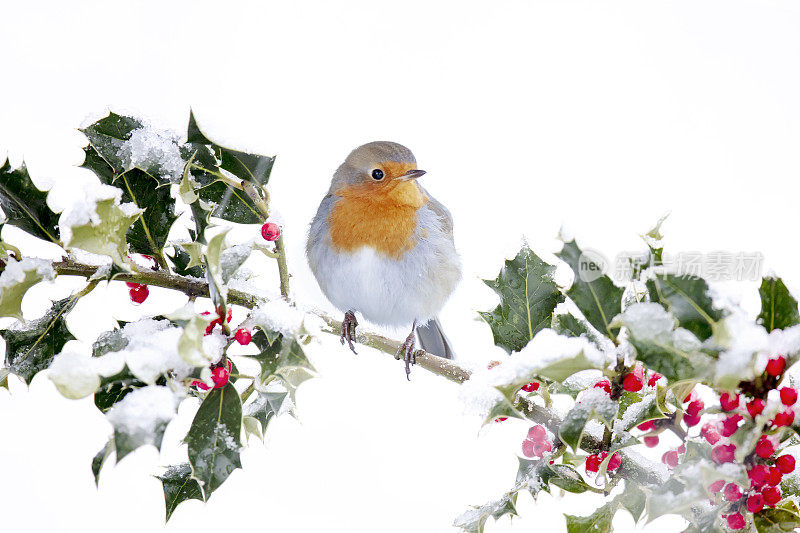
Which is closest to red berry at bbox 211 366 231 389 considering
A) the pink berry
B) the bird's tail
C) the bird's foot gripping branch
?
the bird's foot gripping branch

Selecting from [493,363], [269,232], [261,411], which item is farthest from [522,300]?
[261,411]

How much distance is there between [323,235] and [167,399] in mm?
1138

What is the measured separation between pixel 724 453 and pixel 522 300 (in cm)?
38

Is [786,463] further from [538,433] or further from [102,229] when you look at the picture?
[102,229]

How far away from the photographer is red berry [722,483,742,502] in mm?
936

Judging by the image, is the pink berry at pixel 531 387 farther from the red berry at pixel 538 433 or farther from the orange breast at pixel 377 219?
the orange breast at pixel 377 219

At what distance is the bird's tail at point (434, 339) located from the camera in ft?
7.32

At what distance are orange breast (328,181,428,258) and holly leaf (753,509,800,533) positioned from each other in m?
1.18

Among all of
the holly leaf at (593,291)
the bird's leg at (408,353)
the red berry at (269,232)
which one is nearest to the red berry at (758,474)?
the holly leaf at (593,291)

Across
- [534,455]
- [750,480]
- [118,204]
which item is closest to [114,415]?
[118,204]

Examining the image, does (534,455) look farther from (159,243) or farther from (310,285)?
(310,285)

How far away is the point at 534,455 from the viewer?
4.09ft

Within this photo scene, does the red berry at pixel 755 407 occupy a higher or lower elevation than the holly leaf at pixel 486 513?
higher

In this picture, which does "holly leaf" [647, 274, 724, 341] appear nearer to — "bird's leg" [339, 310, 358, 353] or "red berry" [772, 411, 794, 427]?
"red berry" [772, 411, 794, 427]
